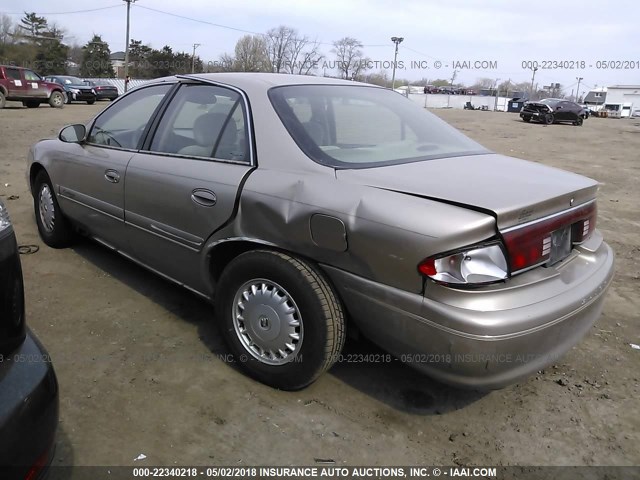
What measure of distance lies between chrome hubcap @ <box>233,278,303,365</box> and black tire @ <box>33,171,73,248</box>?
2.45 m

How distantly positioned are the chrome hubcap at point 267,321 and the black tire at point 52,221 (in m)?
2.45

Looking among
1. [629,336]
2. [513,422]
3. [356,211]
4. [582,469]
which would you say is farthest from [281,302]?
[629,336]

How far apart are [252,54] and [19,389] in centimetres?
4982

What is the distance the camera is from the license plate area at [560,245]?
89.6 inches

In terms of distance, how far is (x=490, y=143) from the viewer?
1617 centimetres

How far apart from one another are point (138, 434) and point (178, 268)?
106cm

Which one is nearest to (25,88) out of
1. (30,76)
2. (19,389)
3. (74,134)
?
(30,76)

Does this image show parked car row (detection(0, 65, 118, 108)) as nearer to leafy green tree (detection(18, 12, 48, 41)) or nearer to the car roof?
the car roof

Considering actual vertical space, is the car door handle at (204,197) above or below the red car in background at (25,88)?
below

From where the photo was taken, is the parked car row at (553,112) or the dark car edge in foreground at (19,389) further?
the parked car row at (553,112)

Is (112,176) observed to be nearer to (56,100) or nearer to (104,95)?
(56,100)

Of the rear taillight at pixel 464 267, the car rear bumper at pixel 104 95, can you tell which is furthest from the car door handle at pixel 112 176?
the car rear bumper at pixel 104 95

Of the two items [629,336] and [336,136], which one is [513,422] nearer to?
[629,336]

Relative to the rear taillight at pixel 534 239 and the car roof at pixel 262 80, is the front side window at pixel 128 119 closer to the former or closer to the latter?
the car roof at pixel 262 80
